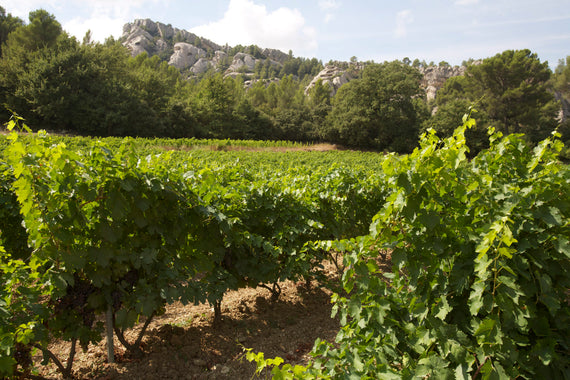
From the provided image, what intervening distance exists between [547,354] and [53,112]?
38.3 meters

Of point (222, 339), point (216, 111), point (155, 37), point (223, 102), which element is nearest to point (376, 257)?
point (222, 339)

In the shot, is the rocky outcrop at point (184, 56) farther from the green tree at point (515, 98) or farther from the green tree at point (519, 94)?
the green tree at point (519, 94)

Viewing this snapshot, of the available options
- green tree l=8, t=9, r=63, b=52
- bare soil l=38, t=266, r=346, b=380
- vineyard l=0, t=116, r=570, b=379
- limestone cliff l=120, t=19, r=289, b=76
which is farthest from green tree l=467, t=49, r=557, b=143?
limestone cliff l=120, t=19, r=289, b=76

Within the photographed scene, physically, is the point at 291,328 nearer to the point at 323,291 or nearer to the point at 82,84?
the point at 323,291

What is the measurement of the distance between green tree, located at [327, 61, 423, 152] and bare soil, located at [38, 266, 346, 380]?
3770cm

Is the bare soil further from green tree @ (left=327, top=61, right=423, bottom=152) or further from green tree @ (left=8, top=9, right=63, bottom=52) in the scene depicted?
green tree @ (left=8, top=9, right=63, bottom=52)

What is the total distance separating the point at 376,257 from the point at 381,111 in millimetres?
42358

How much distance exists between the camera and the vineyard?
5.38 ft

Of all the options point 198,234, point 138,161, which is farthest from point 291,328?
point 138,161

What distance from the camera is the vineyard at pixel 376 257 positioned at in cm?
164

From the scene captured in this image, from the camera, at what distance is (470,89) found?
143ft

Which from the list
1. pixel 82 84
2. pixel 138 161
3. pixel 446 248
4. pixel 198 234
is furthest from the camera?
pixel 82 84

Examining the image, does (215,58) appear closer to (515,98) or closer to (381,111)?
(381,111)

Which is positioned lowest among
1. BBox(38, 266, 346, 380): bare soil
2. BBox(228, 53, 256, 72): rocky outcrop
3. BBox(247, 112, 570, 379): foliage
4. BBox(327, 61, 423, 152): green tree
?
BBox(38, 266, 346, 380): bare soil
